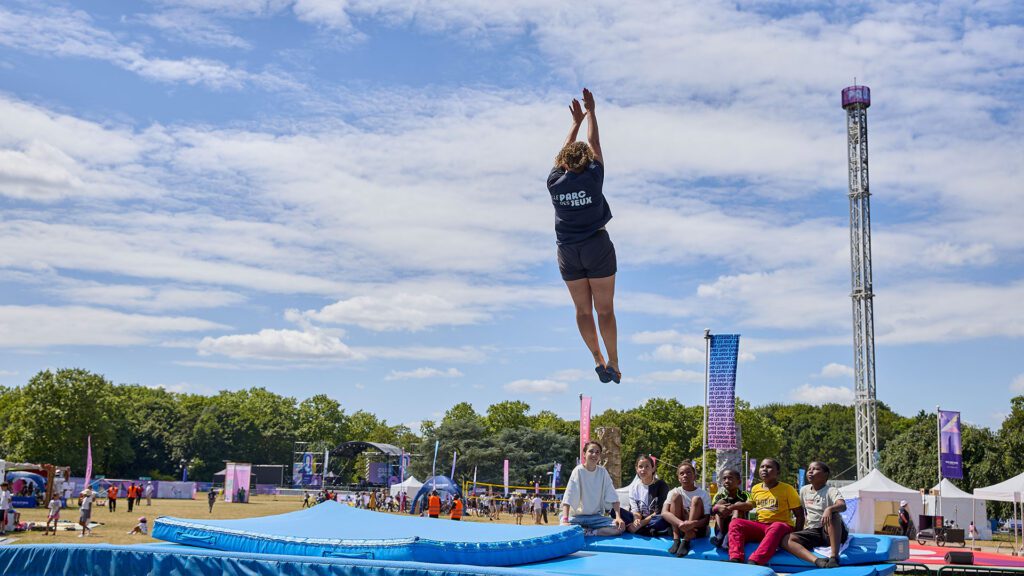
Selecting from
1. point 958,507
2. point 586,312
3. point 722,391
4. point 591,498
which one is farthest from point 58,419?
point 586,312

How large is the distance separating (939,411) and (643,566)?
19353 mm

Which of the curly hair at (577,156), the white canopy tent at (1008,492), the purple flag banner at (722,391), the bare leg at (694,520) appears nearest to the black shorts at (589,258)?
the curly hair at (577,156)

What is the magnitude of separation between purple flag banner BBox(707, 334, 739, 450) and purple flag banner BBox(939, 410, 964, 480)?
851cm

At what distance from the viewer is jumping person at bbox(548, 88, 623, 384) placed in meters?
7.22

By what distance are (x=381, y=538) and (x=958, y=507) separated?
29639 millimetres

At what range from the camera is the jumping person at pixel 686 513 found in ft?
25.7

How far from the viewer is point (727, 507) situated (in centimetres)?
778

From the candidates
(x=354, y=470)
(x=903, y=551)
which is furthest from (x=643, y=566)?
(x=354, y=470)

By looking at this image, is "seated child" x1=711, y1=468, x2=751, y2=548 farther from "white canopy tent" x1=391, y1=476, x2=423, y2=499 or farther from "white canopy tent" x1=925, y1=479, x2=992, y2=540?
"white canopy tent" x1=391, y1=476, x2=423, y2=499

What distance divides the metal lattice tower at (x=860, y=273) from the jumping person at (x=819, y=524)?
1214 inches

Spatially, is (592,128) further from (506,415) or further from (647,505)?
(506,415)

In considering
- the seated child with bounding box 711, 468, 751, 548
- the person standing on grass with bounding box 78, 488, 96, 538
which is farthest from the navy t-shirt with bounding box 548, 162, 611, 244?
the person standing on grass with bounding box 78, 488, 96, 538

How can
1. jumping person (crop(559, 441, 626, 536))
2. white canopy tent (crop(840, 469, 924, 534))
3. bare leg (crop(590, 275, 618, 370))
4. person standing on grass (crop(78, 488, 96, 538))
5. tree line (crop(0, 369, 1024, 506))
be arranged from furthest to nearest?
tree line (crop(0, 369, 1024, 506))
white canopy tent (crop(840, 469, 924, 534))
person standing on grass (crop(78, 488, 96, 538))
jumping person (crop(559, 441, 626, 536))
bare leg (crop(590, 275, 618, 370))

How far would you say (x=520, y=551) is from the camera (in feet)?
22.7
